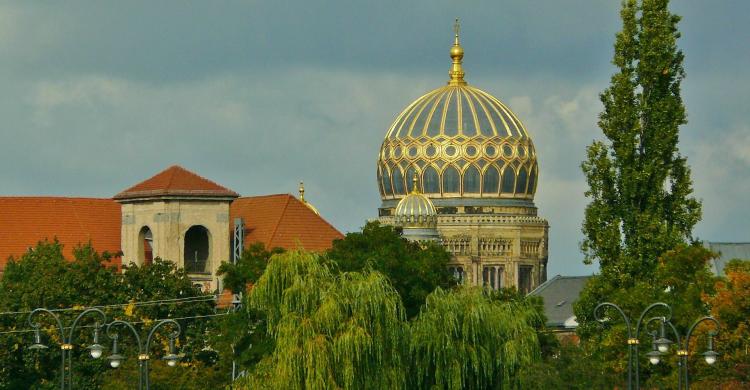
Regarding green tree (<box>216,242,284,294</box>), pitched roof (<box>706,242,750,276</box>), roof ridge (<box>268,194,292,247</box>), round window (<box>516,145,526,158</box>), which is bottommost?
green tree (<box>216,242,284,294</box>)

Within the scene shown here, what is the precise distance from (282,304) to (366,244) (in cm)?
1911

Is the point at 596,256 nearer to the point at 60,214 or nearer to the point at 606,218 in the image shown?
the point at 606,218

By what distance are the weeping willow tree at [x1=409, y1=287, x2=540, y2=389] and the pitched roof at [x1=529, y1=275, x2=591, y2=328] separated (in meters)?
48.0

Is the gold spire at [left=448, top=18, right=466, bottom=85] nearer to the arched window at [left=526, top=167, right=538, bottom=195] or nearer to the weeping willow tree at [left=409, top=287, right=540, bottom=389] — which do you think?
the arched window at [left=526, top=167, right=538, bottom=195]

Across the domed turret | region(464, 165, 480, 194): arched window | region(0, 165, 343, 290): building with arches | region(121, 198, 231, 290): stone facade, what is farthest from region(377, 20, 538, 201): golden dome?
region(121, 198, 231, 290): stone facade

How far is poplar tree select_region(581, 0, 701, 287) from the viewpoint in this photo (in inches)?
3733

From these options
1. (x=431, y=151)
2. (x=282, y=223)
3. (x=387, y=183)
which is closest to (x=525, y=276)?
(x=431, y=151)

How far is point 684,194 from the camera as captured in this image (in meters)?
95.6

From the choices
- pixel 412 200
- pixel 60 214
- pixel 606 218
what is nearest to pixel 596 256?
pixel 606 218

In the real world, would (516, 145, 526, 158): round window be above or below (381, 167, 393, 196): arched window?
above

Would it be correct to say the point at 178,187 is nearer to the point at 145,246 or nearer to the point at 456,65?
the point at 145,246

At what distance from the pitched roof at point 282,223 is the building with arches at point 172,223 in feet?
0.13

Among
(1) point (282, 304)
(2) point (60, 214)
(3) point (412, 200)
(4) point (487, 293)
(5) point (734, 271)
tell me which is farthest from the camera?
(3) point (412, 200)

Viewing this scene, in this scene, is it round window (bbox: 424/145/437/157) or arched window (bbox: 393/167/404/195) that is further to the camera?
arched window (bbox: 393/167/404/195)
